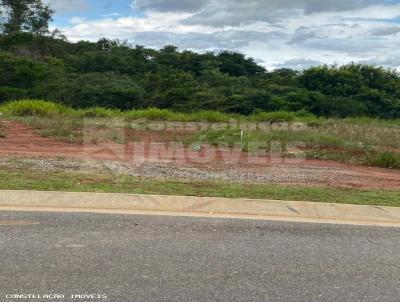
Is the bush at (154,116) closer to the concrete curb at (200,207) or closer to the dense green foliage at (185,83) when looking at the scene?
the dense green foliage at (185,83)

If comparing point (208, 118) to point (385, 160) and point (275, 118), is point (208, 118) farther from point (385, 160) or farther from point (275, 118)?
point (385, 160)

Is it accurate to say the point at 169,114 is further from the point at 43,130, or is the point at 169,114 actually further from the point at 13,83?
the point at 13,83

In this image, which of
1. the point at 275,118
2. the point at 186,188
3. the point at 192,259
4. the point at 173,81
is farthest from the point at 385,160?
the point at 173,81

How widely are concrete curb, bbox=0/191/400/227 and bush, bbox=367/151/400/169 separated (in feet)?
17.9

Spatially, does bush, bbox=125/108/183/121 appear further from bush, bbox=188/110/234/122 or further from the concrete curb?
the concrete curb

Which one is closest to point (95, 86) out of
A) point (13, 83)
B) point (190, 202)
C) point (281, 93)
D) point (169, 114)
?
point (13, 83)

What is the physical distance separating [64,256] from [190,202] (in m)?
2.64

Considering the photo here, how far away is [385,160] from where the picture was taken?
41.1ft

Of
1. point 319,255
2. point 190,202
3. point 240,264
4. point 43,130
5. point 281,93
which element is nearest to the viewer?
point 240,264

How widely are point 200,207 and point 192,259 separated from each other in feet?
7.13

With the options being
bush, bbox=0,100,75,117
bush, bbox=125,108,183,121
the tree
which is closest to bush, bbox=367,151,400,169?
bush, bbox=125,108,183,121

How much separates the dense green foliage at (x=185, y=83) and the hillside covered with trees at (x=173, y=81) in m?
0.07

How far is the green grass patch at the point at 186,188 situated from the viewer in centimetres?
786

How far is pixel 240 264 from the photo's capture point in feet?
16.0
